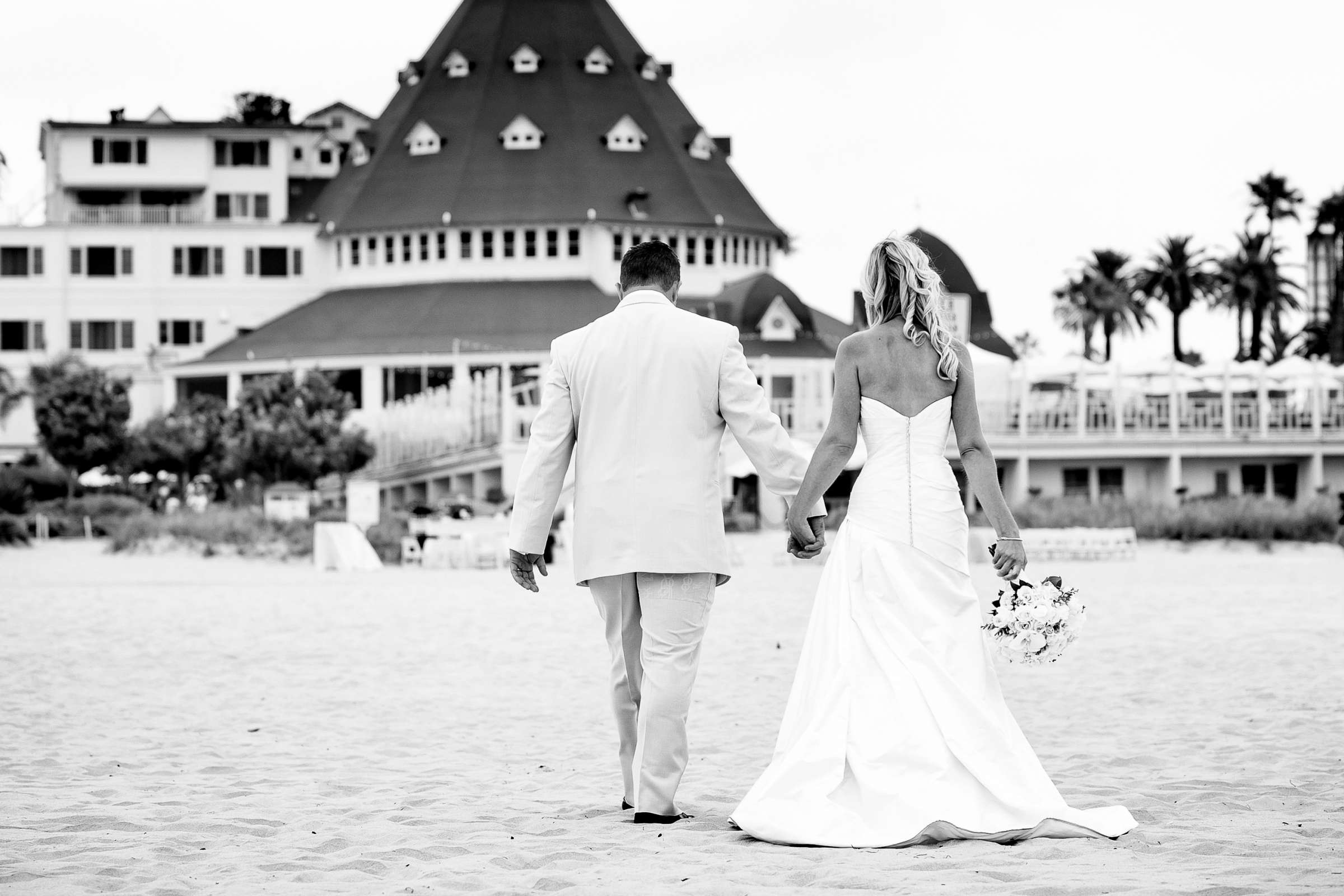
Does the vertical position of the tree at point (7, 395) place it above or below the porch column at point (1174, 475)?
above

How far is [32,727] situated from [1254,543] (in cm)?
2557

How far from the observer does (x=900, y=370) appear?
24.6ft

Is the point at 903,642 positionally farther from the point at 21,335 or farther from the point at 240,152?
the point at 240,152

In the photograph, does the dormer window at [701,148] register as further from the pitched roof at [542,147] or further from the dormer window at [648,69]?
the dormer window at [648,69]

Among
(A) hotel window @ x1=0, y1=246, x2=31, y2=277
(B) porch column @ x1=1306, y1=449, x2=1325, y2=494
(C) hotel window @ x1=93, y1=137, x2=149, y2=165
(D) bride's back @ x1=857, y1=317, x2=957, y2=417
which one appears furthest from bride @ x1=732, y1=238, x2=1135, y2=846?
(C) hotel window @ x1=93, y1=137, x2=149, y2=165

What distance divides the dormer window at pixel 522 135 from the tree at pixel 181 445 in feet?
67.2

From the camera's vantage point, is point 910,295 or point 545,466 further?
point 545,466

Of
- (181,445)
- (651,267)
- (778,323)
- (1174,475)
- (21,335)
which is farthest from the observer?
(21,335)

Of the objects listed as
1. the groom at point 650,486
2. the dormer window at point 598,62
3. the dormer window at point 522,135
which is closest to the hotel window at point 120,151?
the dormer window at point 522,135

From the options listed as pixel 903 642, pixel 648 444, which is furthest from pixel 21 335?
pixel 903 642

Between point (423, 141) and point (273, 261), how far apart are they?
6771 millimetres

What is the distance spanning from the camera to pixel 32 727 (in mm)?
11016

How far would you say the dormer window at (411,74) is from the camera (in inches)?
3066

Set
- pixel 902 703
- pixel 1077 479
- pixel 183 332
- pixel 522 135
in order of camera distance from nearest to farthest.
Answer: pixel 902 703
pixel 1077 479
pixel 522 135
pixel 183 332
